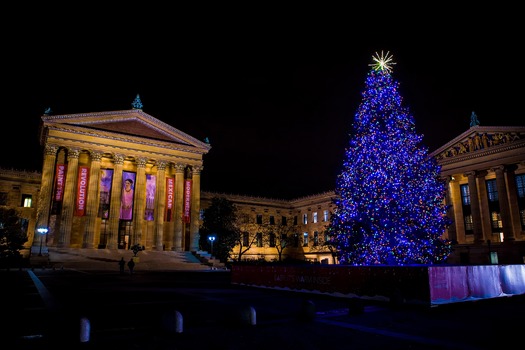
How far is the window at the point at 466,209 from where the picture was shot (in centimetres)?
4800

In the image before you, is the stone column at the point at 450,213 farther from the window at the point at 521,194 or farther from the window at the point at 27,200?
the window at the point at 27,200

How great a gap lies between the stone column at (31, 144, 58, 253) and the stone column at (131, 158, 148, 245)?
963 centimetres

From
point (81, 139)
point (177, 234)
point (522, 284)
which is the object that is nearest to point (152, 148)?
point (81, 139)

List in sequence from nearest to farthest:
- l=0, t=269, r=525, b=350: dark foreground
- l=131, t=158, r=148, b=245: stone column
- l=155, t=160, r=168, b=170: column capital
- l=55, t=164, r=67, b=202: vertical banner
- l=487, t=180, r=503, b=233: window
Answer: l=0, t=269, r=525, b=350: dark foreground < l=55, t=164, r=67, b=202: vertical banner < l=487, t=180, r=503, b=233: window < l=131, t=158, r=148, b=245: stone column < l=155, t=160, r=168, b=170: column capital

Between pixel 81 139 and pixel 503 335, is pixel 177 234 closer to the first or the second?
pixel 81 139

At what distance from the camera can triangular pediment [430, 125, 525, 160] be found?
41.5 metres

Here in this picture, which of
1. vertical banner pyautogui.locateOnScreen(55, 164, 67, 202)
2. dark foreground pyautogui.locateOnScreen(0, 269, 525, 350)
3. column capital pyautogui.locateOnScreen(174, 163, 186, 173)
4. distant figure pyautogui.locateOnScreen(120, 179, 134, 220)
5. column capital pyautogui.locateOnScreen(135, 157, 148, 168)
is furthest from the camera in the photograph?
column capital pyautogui.locateOnScreen(174, 163, 186, 173)

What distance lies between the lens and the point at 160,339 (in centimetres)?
757

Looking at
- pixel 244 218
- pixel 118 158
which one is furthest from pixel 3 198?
pixel 244 218

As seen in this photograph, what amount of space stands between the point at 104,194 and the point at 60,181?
237 inches

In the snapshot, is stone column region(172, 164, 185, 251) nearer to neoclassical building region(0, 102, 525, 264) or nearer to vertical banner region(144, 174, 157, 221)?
neoclassical building region(0, 102, 525, 264)

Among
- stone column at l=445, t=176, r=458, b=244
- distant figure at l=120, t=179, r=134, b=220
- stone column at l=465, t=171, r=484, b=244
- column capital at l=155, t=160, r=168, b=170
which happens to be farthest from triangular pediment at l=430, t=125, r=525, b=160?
distant figure at l=120, t=179, r=134, b=220

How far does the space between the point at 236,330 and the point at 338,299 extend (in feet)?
23.4

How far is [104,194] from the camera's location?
45.6 metres
